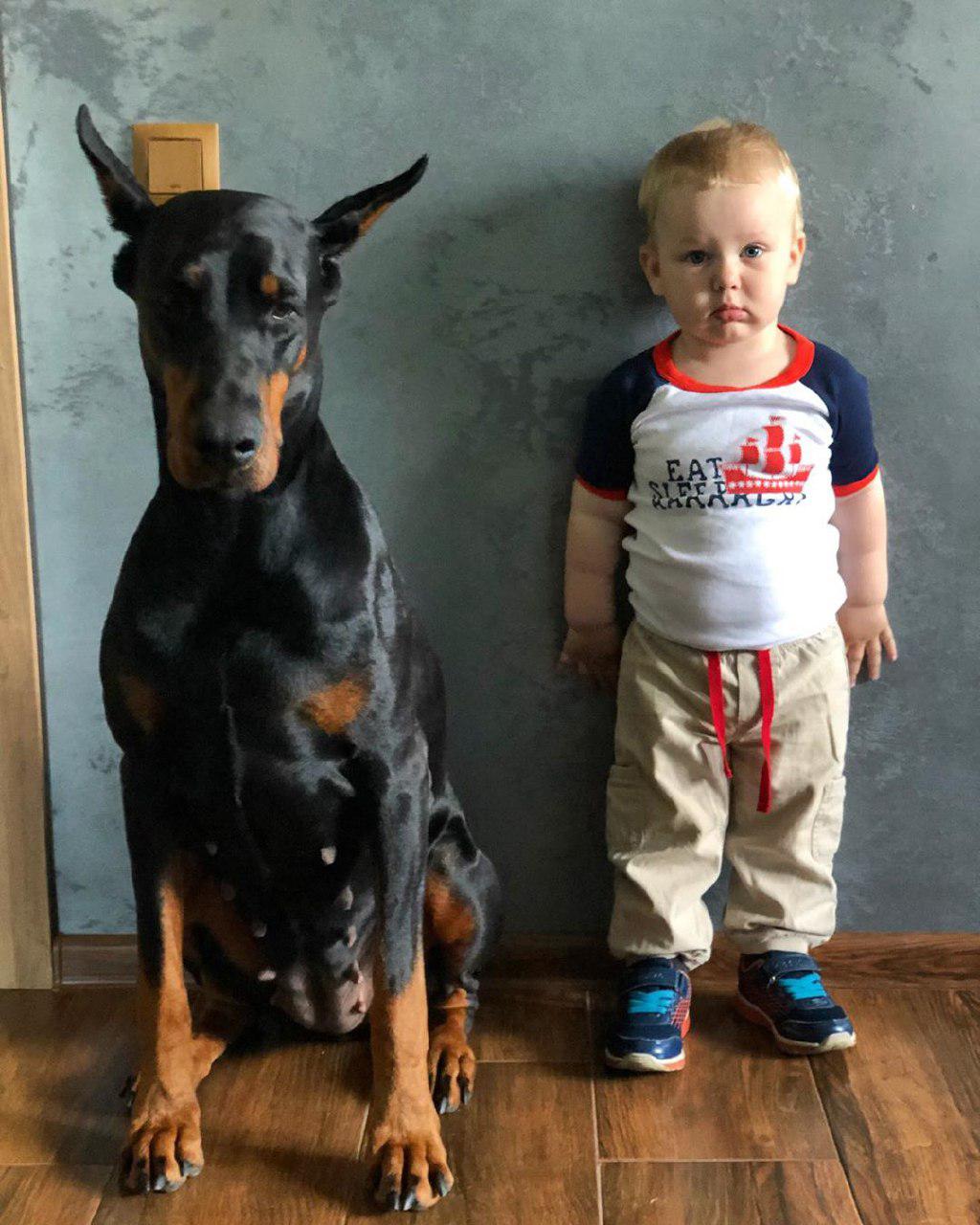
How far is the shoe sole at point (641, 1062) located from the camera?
1802 millimetres

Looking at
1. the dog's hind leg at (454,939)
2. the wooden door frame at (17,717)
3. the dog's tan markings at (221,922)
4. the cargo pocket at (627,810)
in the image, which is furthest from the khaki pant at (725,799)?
the wooden door frame at (17,717)

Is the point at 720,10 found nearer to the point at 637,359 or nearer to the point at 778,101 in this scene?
the point at 778,101

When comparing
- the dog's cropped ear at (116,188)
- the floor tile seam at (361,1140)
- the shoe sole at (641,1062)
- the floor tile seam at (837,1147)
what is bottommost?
the floor tile seam at (361,1140)

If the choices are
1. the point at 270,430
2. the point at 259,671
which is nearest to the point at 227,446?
the point at 270,430

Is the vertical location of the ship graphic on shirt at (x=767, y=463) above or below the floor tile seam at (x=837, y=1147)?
above

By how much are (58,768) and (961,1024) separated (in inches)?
56.2

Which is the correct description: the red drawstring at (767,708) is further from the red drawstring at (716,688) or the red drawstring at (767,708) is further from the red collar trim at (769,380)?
the red collar trim at (769,380)

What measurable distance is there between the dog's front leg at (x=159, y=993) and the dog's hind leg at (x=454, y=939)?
1.09 ft

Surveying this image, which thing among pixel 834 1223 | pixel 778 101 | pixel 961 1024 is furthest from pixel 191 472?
pixel 961 1024

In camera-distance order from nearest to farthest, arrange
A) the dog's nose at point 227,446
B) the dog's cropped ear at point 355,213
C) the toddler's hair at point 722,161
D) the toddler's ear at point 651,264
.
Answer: the dog's nose at point 227,446, the dog's cropped ear at point 355,213, the toddler's hair at point 722,161, the toddler's ear at point 651,264

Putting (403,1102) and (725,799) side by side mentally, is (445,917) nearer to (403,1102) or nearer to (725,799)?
(403,1102)

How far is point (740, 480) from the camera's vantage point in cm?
180

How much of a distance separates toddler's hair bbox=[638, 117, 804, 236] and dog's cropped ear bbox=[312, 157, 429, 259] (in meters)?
0.37

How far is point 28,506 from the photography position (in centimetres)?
196
